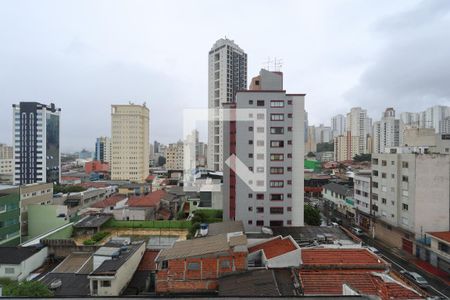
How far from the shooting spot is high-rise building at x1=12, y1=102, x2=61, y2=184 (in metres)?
45.1

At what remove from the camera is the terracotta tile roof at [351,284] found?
767cm

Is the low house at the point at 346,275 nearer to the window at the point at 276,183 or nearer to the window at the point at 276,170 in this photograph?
the window at the point at 276,183

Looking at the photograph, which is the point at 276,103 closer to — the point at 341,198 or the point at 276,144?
the point at 276,144

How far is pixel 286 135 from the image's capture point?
17422 millimetres

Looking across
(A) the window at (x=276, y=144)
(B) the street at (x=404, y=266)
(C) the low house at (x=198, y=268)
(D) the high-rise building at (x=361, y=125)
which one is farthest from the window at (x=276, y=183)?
(D) the high-rise building at (x=361, y=125)

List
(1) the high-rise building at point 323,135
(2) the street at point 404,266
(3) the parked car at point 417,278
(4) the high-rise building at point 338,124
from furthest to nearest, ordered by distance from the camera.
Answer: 1. (1) the high-rise building at point 323,135
2. (4) the high-rise building at point 338,124
3. (3) the parked car at point 417,278
4. (2) the street at point 404,266

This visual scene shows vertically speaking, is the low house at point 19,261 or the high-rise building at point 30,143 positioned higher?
the high-rise building at point 30,143

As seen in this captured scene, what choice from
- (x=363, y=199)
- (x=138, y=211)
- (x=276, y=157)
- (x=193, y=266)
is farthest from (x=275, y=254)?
(x=363, y=199)

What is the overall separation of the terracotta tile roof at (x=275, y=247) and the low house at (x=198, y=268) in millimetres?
1392

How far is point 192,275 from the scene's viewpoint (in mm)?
9445

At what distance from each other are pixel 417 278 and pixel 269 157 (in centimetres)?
969

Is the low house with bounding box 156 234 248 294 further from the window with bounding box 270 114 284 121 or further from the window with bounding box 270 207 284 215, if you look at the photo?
the window with bounding box 270 114 284 121

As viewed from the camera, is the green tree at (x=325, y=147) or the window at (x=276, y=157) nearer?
the window at (x=276, y=157)

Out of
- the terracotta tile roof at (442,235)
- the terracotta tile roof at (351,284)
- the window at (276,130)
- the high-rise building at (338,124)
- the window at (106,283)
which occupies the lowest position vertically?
the terracotta tile roof at (442,235)
